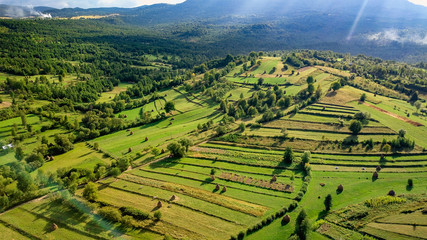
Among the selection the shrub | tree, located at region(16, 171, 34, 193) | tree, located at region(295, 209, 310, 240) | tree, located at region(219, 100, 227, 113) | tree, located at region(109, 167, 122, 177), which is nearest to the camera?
tree, located at region(295, 209, 310, 240)

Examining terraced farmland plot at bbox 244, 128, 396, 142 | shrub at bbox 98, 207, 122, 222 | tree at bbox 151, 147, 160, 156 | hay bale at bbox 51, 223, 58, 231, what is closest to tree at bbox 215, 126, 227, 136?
terraced farmland plot at bbox 244, 128, 396, 142

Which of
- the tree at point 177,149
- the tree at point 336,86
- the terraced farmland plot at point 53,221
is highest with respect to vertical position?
the tree at point 336,86

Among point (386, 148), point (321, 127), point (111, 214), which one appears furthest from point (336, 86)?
point (111, 214)

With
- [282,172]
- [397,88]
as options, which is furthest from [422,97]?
[282,172]

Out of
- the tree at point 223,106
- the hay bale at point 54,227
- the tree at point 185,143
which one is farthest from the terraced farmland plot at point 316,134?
the hay bale at point 54,227

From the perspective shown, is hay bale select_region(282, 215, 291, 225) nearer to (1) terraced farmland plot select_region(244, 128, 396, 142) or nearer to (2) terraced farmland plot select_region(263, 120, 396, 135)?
(1) terraced farmland plot select_region(244, 128, 396, 142)

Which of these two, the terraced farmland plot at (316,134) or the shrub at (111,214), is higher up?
the terraced farmland plot at (316,134)

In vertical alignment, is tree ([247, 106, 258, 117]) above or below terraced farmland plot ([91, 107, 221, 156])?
above

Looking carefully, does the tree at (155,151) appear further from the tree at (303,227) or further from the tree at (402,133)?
the tree at (402,133)

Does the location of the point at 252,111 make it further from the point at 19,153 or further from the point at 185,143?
the point at 19,153
